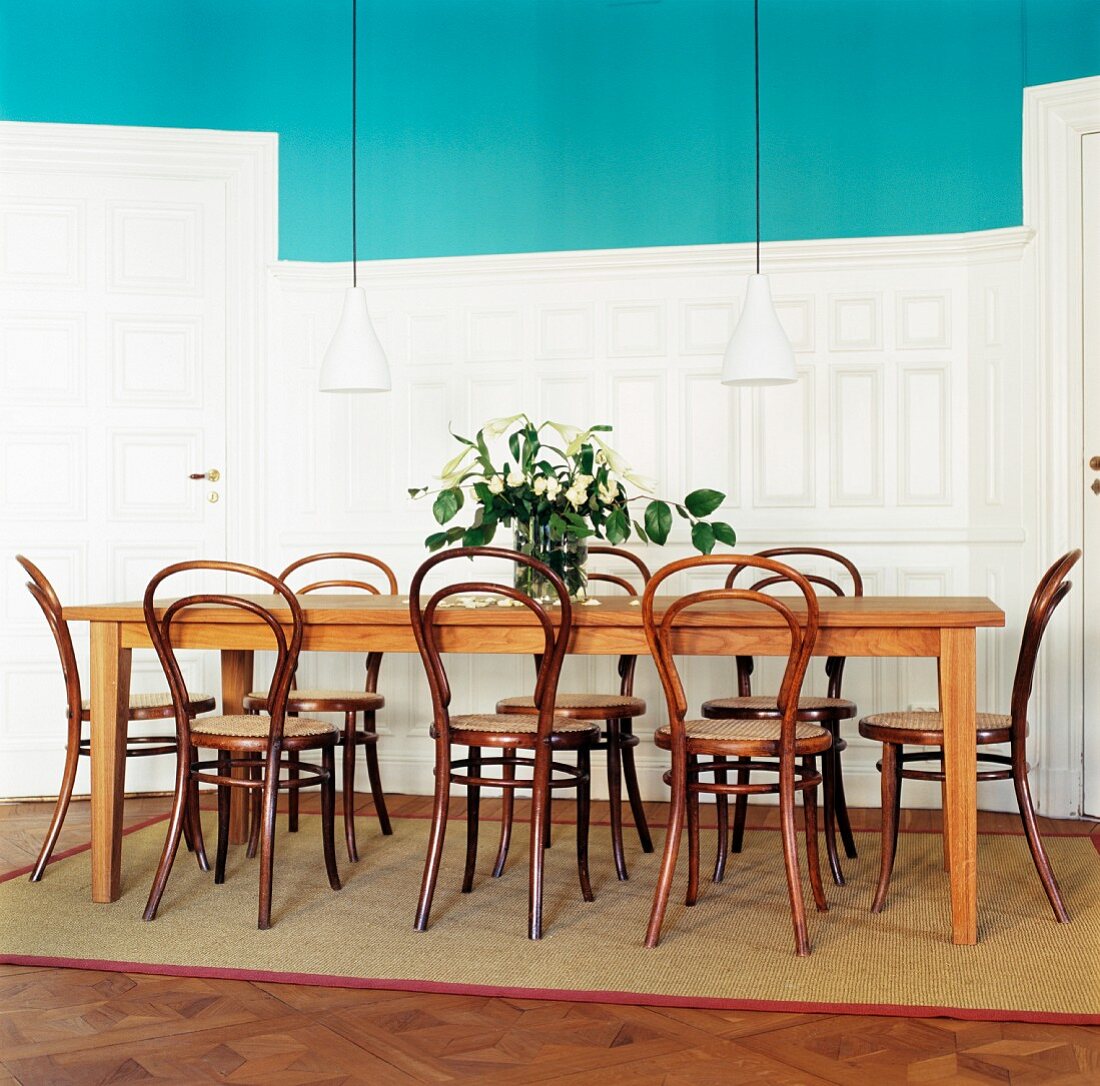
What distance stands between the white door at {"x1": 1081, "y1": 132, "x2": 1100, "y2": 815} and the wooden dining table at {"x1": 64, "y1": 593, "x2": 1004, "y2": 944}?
1.18 meters

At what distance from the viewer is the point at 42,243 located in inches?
196

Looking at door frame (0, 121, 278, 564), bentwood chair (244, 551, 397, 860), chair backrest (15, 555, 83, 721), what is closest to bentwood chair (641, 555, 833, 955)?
bentwood chair (244, 551, 397, 860)

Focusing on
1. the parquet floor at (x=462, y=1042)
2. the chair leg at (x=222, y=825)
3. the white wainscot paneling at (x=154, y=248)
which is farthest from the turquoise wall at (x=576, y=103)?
the parquet floor at (x=462, y=1042)

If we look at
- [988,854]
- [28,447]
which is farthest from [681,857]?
[28,447]

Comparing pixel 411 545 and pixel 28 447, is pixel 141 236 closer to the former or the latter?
pixel 28 447

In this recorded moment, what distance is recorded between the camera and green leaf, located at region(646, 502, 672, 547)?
3.35m

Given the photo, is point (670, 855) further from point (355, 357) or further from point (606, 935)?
point (355, 357)

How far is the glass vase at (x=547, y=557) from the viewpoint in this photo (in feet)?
11.3

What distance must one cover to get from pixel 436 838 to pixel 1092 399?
9.08 feet

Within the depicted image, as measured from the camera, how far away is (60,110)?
4.96 m

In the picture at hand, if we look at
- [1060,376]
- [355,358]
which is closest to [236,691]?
[355,358]

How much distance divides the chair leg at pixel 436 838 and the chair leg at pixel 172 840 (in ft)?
2.11

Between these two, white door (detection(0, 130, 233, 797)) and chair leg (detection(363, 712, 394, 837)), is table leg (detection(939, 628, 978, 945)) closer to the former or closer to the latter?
chair leg (detection(363, 712, 394, 837))

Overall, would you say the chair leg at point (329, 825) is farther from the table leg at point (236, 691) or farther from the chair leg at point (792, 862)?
the chair leg at point (792, 862)
